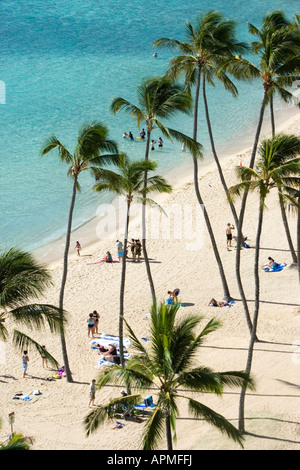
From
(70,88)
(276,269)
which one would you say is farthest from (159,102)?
(70,88)

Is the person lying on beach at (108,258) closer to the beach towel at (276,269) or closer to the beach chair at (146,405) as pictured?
the beach towel at (276,269)

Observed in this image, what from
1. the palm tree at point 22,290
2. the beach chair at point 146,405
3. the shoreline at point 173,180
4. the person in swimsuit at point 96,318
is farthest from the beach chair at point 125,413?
the shoreline at point 173,180

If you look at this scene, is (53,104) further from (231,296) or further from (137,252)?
(231,296)

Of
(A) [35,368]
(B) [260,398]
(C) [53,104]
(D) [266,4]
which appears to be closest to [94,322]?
(A) [35,368]

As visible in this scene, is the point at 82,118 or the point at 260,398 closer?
the point at 260,398

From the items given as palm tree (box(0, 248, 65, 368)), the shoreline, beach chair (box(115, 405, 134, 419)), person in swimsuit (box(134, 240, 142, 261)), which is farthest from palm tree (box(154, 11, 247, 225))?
palm tree (box(0, 248, 65, 368))

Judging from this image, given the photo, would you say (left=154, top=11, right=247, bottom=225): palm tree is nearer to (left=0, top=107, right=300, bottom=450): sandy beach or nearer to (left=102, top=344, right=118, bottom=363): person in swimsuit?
(left=0, top=107, right=300, bottom=450): sandy beach

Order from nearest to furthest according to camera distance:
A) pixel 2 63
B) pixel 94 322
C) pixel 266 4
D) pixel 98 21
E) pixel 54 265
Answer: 1. pixel 94 322
2. pixel 54 265
3. pixel 2 63
4. pixel 98 21
5. pixel 266 4
